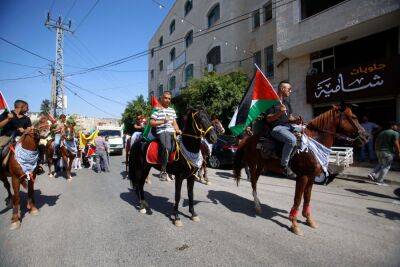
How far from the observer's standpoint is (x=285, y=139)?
4.37m

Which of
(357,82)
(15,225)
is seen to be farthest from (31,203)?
(357,82)

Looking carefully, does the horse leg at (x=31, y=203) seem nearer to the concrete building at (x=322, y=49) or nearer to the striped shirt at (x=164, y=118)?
the striped shirt at (x=164, y=118)

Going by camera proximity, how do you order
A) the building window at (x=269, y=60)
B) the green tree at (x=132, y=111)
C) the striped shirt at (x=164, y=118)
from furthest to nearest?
the green tree at (x=132, y=111), the building window at (x=269, y=60), the striped shirt at (x=164, y=118)

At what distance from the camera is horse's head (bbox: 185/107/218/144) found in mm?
4375

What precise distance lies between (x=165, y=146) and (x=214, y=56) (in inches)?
777

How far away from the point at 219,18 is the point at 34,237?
21900mm

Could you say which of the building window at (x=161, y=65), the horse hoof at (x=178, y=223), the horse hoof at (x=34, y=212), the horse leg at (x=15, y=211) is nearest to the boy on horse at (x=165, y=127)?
the horse hoof at (x=178, y=223)

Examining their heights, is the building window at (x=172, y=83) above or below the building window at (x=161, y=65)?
below

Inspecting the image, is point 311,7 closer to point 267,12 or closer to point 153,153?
point 267,12

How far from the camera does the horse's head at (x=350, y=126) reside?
14.3ft

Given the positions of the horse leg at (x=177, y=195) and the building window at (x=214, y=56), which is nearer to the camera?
the horse leg at (x=177, y=195)

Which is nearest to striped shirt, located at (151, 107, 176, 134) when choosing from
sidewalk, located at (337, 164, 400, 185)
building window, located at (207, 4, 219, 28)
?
sidewalk, located at (337, 164, 400, 185)

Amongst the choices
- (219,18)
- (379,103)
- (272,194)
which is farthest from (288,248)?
(219,18)

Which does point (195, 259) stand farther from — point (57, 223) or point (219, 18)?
point (219, 18)
